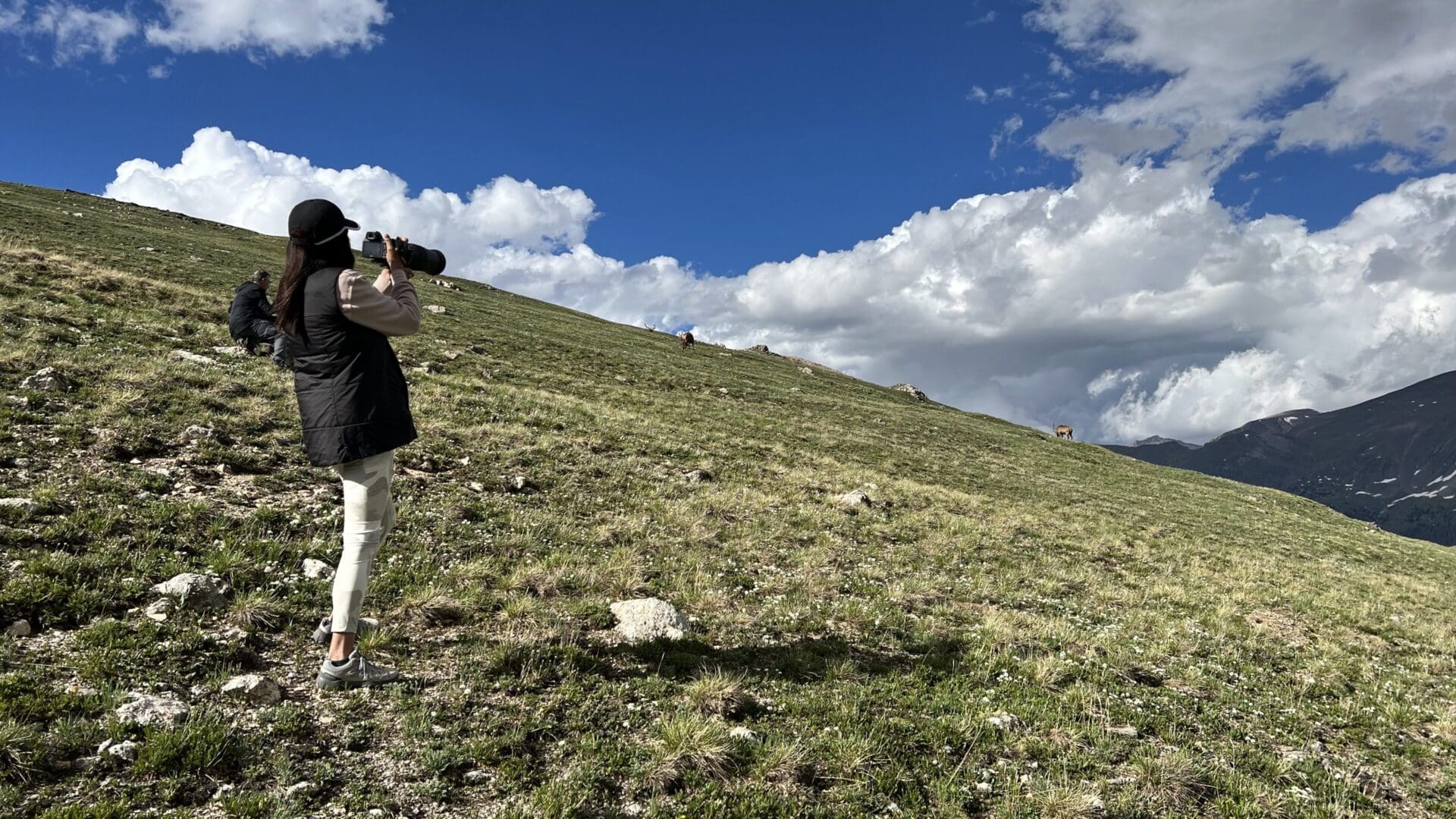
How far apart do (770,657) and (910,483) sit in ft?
55.8

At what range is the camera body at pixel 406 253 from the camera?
22.0 ft

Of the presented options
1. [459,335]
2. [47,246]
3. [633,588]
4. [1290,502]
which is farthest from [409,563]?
[1290,502]

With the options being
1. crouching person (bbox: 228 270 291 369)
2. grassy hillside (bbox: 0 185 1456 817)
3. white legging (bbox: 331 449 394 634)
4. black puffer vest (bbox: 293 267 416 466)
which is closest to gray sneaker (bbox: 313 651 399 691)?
grassy hillside (bbox: 0 185 1456 817)

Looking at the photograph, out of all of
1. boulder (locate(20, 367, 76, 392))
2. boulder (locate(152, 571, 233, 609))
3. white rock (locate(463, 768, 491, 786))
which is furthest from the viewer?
boulder (locate(20, 367, 76, 392))

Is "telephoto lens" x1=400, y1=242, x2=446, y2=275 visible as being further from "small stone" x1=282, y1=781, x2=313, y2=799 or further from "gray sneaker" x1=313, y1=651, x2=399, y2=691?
"small stone" x1=282, y1=781, x2=313, y2=799

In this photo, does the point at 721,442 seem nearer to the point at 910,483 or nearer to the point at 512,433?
the point at 910,483

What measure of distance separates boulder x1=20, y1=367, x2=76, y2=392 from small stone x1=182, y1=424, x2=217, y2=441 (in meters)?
2.87

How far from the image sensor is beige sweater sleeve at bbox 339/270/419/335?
603cm

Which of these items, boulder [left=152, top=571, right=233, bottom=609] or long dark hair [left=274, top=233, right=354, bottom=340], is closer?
long dark hair [left=274, top=233, right=354, bottom=340]

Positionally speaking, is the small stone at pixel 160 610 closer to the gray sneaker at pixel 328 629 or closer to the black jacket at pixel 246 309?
A: the gray sneaker at pixel 328 629

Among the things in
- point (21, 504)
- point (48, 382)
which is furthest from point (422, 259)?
point (48, 382)

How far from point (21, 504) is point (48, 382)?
6501 millimetres

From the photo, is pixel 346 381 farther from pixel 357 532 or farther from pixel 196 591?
pixel 196 591

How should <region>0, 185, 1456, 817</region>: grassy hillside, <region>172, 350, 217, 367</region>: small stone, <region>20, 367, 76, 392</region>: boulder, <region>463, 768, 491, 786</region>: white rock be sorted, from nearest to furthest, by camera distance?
<region>463, 768, 491, 786</region>: white rock → <region>0, 185, 1456, 817</region>: grassy hillside → <region>20, 367, 76, 392</region>: boulder → <region>172, 350, 217, 367</region>: small stone
